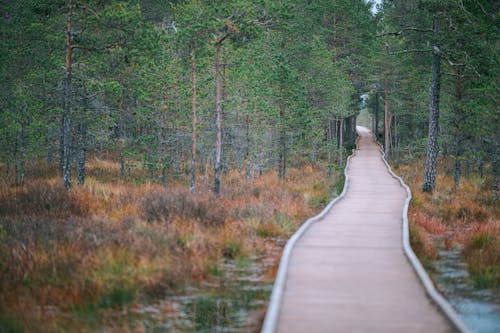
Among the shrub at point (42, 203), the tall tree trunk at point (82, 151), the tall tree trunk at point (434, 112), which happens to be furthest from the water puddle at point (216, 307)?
the tall tree trunk at point (434, 112)

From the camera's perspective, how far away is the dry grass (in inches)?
387

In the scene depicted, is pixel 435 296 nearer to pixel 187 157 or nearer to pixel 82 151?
pixel 82 151

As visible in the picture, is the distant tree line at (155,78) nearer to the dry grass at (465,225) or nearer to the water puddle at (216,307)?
the dry grass at (465,225)

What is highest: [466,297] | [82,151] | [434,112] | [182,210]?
[434,112]

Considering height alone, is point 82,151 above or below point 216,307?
above

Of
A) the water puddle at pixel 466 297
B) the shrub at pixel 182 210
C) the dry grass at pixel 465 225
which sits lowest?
the water puddle at pixel 466 297

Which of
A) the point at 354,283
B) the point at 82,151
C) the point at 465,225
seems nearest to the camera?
the point at 354,283

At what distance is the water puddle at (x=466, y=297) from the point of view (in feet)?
22.9

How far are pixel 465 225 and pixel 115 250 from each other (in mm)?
10602

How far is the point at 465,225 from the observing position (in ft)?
48.4

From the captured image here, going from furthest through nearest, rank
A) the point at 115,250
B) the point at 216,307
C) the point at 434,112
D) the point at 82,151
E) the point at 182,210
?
the point at 82,151
the point at 434,112
the point at 182,210
the point at 115,250
the point at 216,307

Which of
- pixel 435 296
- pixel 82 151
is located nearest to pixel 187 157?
pixel 82 151

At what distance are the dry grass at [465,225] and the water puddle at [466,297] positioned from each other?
252mm

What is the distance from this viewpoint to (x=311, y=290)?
7.46 meters
